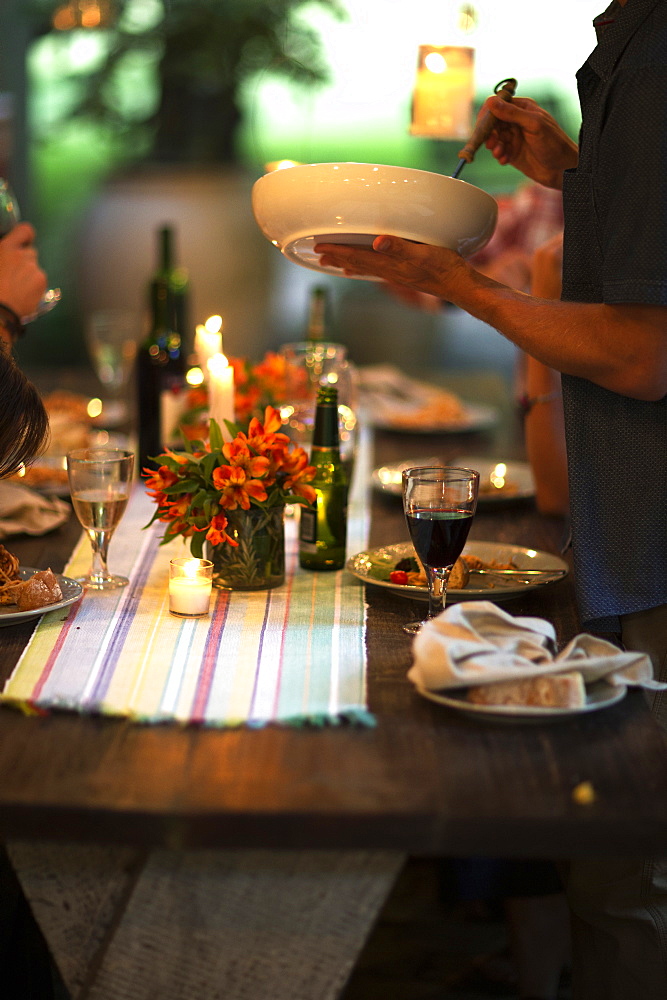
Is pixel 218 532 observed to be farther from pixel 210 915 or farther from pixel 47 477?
pixel 47 477

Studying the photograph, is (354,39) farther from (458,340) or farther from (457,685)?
(457,685)

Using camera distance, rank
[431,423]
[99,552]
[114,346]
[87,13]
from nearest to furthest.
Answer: [99,552] < [114,346] < [431,423] < [87,13]

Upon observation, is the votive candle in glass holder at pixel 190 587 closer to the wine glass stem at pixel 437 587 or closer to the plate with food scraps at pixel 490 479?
the wine glass stem at pixel 437 587

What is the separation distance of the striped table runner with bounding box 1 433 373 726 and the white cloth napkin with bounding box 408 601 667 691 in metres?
0.08

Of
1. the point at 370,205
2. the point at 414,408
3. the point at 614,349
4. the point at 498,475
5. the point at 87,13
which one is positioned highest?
the point at 87,13

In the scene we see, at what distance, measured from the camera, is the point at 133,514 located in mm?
1712

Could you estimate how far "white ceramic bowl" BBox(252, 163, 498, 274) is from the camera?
3.99 feet

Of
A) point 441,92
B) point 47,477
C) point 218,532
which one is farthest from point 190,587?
point 441,92

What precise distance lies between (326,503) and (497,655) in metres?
0.47

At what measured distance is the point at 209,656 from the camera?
1.08 meters

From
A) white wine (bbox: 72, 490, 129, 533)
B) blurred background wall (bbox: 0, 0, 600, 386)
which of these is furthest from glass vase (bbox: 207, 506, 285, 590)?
blurred background wall (bbox: 0, 0, 600, 386)

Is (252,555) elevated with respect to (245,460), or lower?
lower

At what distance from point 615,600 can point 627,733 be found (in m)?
0.29

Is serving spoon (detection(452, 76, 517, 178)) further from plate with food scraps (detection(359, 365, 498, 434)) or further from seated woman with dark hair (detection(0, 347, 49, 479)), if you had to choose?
plate with food scraps (detection(359, 365, 498, 434))
